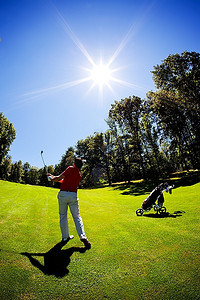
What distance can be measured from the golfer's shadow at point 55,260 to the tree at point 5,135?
4220cm

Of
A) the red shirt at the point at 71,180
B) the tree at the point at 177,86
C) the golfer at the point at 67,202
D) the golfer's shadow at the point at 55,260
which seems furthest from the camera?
the tree at the point at 177,86

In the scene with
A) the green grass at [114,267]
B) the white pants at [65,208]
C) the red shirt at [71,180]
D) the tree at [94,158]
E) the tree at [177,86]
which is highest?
the tree at [177,86]

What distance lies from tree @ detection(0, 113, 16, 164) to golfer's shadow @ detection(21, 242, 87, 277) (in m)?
42.2

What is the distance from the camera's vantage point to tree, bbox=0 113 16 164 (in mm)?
39619

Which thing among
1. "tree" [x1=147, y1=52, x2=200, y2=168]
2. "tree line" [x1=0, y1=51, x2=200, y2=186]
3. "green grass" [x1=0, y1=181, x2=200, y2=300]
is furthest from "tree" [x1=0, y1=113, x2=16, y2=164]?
"green grass" [x1=0, y1=181, x2=200, y2=300]

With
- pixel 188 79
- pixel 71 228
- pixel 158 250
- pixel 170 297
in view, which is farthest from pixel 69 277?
pixel 188 79

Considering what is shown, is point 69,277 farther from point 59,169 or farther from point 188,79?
point 59,169

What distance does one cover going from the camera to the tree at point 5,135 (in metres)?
39.6

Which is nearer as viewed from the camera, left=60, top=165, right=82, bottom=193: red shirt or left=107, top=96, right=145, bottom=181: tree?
left=60, top=165, right=82, bottom=193: red shirt

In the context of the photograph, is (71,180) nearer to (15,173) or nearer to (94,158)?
(94,158)

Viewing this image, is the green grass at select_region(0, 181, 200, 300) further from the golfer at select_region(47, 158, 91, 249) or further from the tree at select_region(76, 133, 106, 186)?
the tree at select_region(76, 133, 106, 186)

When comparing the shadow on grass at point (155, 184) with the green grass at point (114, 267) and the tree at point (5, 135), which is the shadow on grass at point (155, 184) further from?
the tree at point (5, 135)

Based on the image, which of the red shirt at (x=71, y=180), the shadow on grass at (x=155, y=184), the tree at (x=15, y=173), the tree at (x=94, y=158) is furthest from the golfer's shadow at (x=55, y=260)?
the tree at (x=15, y=173)

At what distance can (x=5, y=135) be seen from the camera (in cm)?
4053
